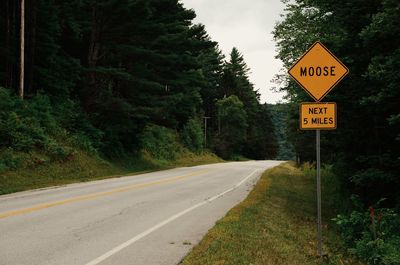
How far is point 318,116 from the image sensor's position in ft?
24.0

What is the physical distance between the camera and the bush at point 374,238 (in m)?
7.43

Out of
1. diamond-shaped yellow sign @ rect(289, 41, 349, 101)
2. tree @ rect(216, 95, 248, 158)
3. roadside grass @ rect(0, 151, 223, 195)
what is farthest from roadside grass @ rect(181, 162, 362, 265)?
tree @ rect(216, 95, 248, 158)

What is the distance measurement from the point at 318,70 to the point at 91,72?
24.7 metres

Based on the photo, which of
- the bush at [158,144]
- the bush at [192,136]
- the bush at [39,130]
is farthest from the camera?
the bush at [192,136]

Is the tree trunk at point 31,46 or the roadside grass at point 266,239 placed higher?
the tree trunk at point 31,46

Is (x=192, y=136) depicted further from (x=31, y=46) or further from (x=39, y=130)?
(x=39, y=130)

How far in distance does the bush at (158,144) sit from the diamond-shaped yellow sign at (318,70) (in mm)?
32263

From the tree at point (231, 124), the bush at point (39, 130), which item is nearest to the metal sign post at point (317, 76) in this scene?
the bush at point (39, 130)

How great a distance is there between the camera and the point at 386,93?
1036cm

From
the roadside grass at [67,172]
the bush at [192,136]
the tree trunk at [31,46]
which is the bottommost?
the roadside grass at [67,172]

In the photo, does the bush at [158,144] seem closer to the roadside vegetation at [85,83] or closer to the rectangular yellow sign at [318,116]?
the roadside vegetation at [85,83]

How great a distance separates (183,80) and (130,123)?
777cm

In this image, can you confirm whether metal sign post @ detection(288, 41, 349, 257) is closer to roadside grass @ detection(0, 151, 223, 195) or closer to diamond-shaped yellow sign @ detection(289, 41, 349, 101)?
diamond-shaped yellow sign @ detection(289, 41, 349, 101)

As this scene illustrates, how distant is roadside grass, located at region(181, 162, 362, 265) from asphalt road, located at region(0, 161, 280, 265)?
44cm
